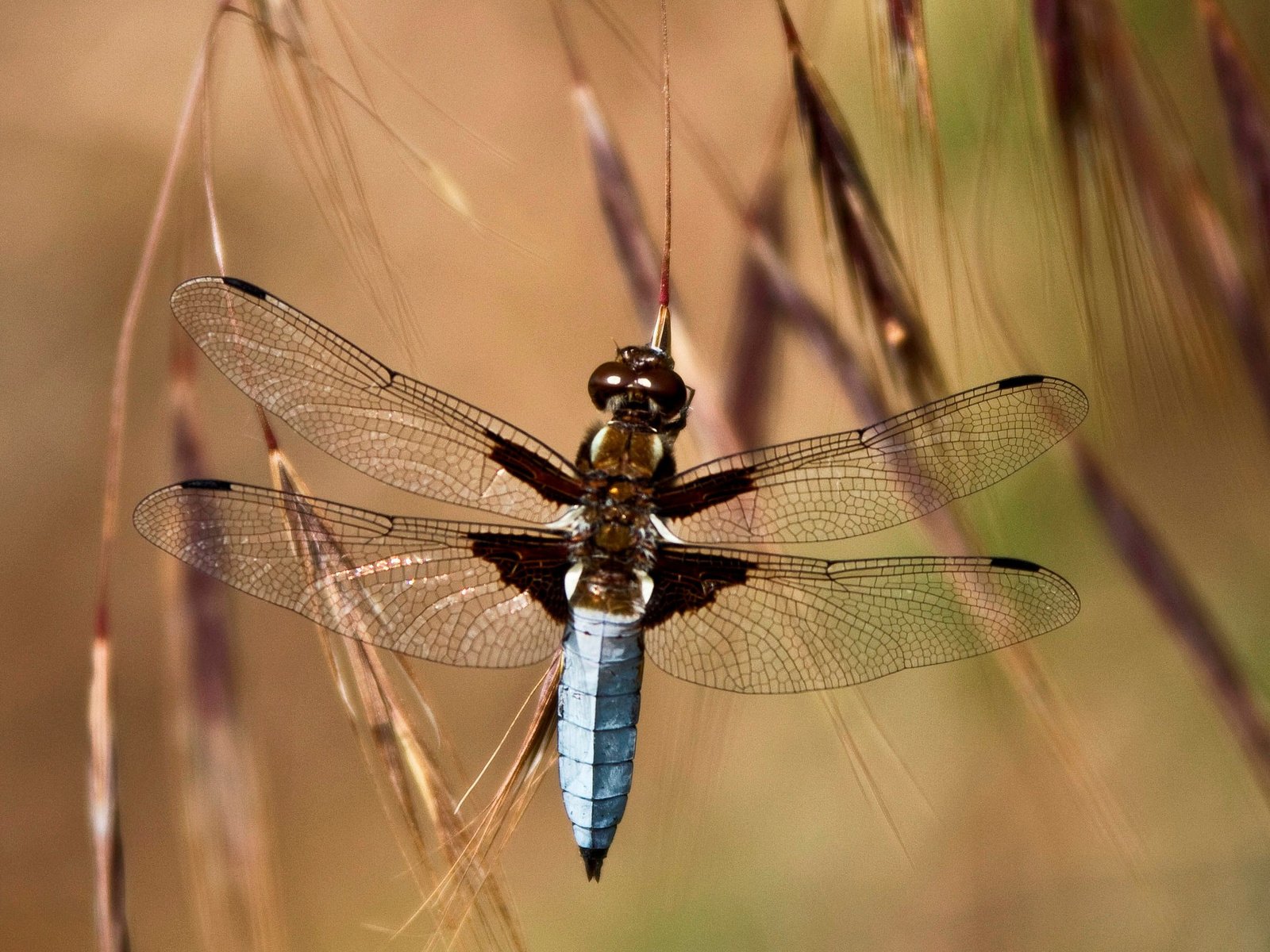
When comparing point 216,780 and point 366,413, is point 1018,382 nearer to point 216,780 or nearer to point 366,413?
point 366,413

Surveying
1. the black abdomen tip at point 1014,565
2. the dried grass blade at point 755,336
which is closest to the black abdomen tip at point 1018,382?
the black abdomen tip at point 1014,565

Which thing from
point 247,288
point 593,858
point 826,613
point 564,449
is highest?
point 564,449

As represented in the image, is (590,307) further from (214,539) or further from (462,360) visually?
(214,539)

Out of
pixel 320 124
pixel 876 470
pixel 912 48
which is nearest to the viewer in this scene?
pixel 912 48

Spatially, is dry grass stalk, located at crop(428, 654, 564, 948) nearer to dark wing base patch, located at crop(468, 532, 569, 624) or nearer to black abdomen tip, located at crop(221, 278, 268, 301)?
dark wing base patch, located at crop(468, 532, 569, 624)

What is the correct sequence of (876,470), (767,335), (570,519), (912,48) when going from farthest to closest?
1. (570,519)
2. (876,470)
3. (767,335)
4. (912,48)

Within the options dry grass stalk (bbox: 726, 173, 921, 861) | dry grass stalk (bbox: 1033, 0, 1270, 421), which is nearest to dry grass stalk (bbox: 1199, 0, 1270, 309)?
dry grass stalk (bbox: 1033, 0, 1270, 421)

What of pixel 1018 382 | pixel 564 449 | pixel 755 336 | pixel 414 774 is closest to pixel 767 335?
pixel 755 336
